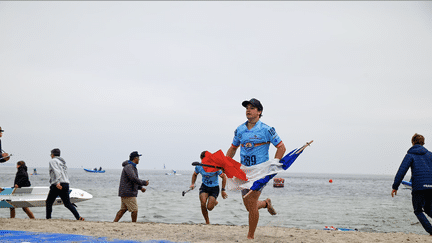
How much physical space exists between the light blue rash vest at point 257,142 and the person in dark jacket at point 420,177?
2990mm

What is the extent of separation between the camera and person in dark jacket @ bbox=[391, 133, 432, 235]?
6.50 meters

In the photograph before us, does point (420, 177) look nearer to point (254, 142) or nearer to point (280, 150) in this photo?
point (280, 150)

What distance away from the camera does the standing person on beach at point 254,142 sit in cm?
534

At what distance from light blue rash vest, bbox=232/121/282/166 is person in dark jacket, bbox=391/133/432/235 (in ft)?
9.81

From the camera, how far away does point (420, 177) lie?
652cm

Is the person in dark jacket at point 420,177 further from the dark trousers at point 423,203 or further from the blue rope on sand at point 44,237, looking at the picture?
the blue rope on sand at point 44,237

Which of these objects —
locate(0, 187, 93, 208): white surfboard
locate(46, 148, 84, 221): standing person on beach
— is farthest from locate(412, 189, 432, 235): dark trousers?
locate(0, 187, 93, 208): white surfboard

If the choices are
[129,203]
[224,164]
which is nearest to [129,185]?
[129,203]

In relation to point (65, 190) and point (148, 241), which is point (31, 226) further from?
point (148, 241)

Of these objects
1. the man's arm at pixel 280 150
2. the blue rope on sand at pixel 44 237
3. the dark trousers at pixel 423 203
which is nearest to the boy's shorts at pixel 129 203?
the blue rope on sand at pixel 44 237

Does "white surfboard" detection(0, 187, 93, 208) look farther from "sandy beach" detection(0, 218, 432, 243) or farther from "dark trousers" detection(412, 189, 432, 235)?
"dark trousers" detection(412, 189, 432, 235)

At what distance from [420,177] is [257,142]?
360cm

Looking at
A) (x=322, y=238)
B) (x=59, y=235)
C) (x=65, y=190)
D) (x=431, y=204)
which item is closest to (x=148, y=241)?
(x=59, y=235)

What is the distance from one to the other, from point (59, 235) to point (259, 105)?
4.43 meters
